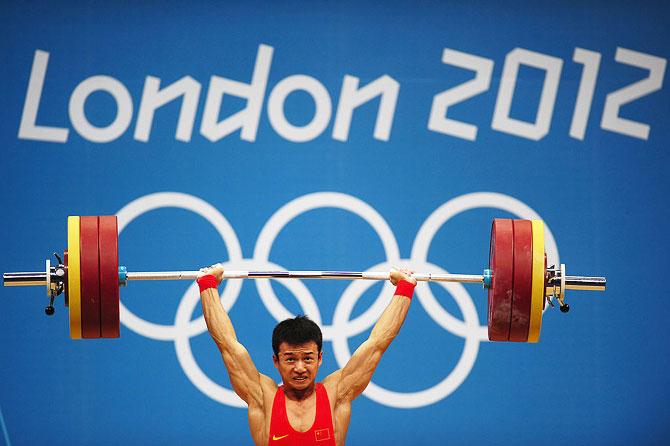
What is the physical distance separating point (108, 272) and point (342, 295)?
1816 mm

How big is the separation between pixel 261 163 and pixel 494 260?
1.84 m

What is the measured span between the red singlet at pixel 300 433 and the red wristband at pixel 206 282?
0.54m

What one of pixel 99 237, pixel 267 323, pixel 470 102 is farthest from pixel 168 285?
pixel 470 102

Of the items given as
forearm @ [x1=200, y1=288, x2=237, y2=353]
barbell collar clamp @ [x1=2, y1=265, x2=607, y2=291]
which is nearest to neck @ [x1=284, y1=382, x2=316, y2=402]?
forearm @ [x1=200, y1=288, x2=237, y2=353]

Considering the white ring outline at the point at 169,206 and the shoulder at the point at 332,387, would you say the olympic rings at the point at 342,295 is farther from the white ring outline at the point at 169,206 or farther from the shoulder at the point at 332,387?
the shoulder at the point at 332,387

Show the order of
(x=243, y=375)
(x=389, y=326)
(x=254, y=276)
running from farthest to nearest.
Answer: (x=254, y=276), (x=389, y=326), (x=243, y=375)

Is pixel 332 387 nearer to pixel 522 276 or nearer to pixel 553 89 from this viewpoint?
pixel 522 276

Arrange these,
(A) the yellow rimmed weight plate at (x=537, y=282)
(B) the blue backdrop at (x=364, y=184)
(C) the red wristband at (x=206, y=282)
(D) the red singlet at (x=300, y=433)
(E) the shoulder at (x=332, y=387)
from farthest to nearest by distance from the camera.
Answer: (B) the blue backdrop at (x=364, y=184)
(A) the yellow rimmed weight plate at (x=537, y=282)
(C) the red wristband at (x=206, y=282)
(E) the shoulder at (x=332, y=387)
(D) the red singlet at (x=300, y=433)

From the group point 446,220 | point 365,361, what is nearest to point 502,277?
point 365,361

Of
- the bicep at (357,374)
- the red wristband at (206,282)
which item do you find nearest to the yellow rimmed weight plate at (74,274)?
the red wristband at (206,282)

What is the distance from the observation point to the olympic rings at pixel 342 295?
18.7 ft

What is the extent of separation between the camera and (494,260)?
14.1ft

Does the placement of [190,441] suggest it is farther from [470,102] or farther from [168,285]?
[470,102]

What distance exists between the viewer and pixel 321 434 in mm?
3861
